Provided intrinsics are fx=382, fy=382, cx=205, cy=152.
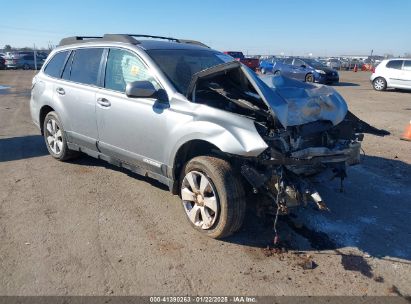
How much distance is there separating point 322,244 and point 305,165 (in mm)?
801

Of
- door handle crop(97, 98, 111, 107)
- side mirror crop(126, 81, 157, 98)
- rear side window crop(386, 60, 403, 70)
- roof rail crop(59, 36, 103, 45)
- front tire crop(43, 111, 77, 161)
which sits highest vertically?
roof rail crop(59, 36, 103, 45)

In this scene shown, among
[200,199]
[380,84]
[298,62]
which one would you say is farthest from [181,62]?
[298,62]

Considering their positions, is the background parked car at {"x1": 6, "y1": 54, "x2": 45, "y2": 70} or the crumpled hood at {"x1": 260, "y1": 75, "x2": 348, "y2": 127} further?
the background parked car at {"x1": 6, "y1": 54, "x2": 45, "y2": 70}

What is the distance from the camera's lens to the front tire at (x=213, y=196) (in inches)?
141

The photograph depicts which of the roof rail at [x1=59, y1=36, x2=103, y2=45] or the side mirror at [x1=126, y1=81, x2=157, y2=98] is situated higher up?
the roof rail at [x1=59, y1=36, x2=103, y2=45]

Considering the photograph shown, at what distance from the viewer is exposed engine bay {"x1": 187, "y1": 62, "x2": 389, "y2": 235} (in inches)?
138

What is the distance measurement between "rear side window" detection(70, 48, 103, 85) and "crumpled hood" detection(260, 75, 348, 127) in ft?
7.31

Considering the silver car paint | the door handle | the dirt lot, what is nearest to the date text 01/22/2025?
the dirt lot

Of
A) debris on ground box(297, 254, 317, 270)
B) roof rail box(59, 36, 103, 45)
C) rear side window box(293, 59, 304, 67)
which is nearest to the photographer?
debris on ground box(297, 254, 317, 270)

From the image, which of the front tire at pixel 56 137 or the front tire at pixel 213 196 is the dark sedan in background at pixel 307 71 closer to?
the front tire at pixel 56 137

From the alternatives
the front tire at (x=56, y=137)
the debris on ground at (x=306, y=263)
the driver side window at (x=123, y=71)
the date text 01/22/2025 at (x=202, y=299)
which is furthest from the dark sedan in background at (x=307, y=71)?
the date text 01/22/2025 at (x=202, y=299)

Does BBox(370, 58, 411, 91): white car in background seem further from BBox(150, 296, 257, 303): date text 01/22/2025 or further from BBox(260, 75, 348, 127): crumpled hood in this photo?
BBox(150, 296, 257, 303): date text 01/22/2025

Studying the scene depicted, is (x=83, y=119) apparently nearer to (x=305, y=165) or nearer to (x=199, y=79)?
(x=199, y=79)

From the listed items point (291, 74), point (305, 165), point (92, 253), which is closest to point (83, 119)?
point (92, 253)
